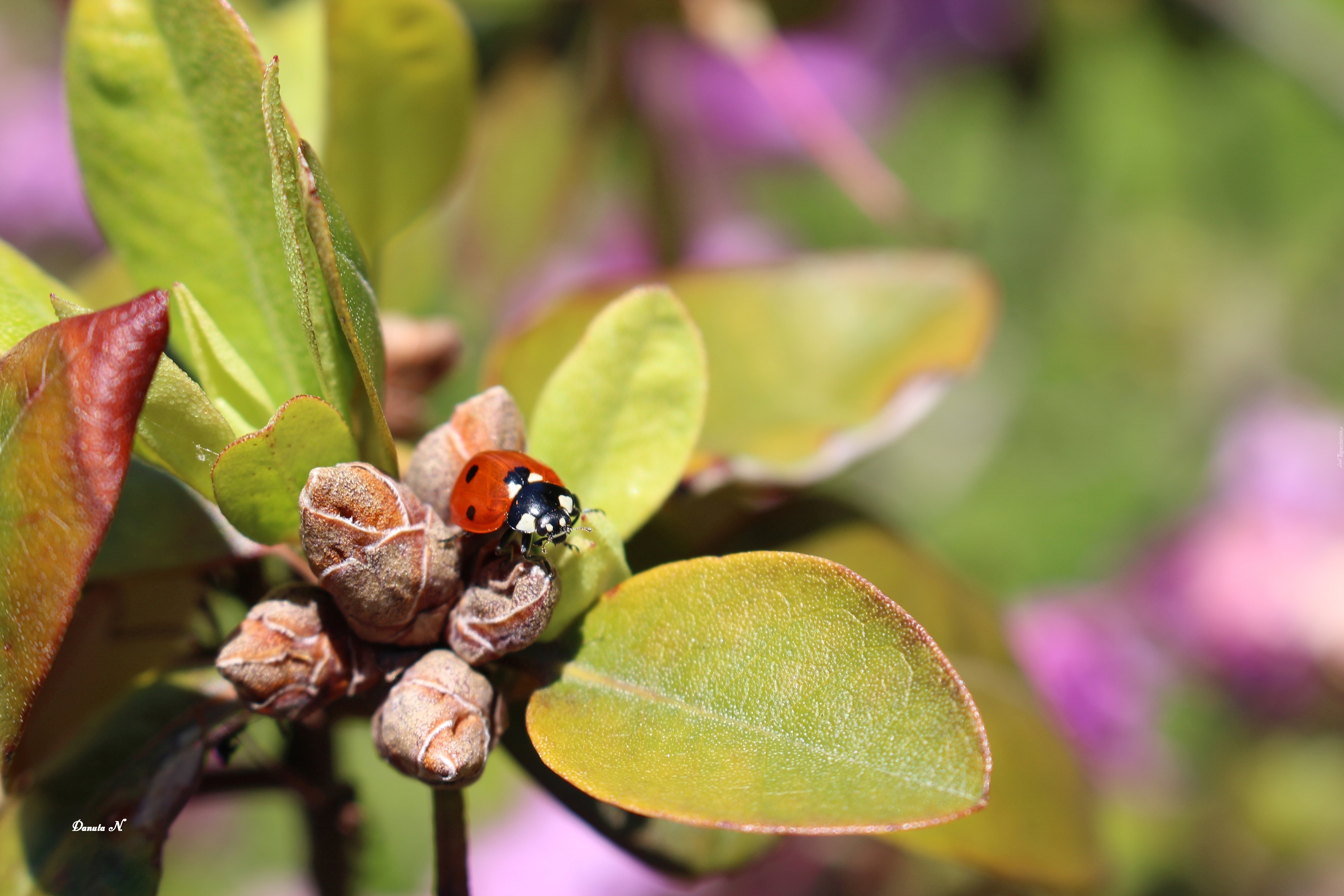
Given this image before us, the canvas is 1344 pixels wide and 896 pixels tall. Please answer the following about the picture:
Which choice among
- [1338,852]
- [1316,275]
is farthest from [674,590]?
[1316,275]

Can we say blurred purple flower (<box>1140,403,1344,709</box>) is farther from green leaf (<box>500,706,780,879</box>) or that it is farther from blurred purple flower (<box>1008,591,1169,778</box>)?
green leaf (<box>500,706,780,879</box>)

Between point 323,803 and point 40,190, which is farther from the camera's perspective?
point 40,190

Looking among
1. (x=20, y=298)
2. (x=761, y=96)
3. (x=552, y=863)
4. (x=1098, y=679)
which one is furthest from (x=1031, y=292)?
(x=20, y=298)

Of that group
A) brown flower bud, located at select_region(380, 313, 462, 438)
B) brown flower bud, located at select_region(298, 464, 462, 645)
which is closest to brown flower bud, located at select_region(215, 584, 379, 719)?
brown flower bud, located at select_region(298, 464, 462, 645)

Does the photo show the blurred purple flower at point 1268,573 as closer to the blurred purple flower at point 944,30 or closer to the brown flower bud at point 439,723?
the blurred purple flower at point 944,30

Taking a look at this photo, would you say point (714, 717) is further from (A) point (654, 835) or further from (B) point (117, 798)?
(B) point (117, 798)

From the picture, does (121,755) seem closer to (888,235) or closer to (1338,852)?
(1338,852)

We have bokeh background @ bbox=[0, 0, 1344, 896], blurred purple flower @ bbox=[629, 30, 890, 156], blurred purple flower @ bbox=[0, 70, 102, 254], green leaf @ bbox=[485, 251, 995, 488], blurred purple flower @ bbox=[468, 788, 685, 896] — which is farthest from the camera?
blurred purple flower @ bbox=[629, 30, 890, 156]
